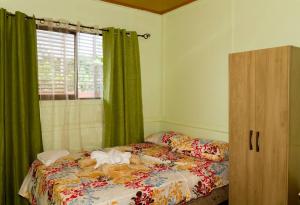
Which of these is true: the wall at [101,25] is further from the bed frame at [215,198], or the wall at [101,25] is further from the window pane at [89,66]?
the bed frame at [215,198]

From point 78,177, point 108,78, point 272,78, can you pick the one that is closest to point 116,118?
point 108,78

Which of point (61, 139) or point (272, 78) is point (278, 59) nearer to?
point (272, 78)

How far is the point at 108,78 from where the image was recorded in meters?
3.25

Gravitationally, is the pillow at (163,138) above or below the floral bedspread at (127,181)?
above

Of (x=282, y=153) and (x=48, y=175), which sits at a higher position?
(x=282, y=153)

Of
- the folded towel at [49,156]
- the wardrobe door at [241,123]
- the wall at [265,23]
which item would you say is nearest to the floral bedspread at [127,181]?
the folded towel at [49,156]

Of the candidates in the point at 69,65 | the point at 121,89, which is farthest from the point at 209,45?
the point at 69,65

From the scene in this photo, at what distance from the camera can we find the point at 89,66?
320cm

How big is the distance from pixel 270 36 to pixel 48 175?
244cm

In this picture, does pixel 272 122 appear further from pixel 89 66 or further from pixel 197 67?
pixel 89 66

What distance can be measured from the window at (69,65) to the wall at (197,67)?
106 centimetres

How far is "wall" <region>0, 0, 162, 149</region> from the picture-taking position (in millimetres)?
2920

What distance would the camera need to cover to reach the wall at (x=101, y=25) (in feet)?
9.58

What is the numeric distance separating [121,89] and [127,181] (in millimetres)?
1480
